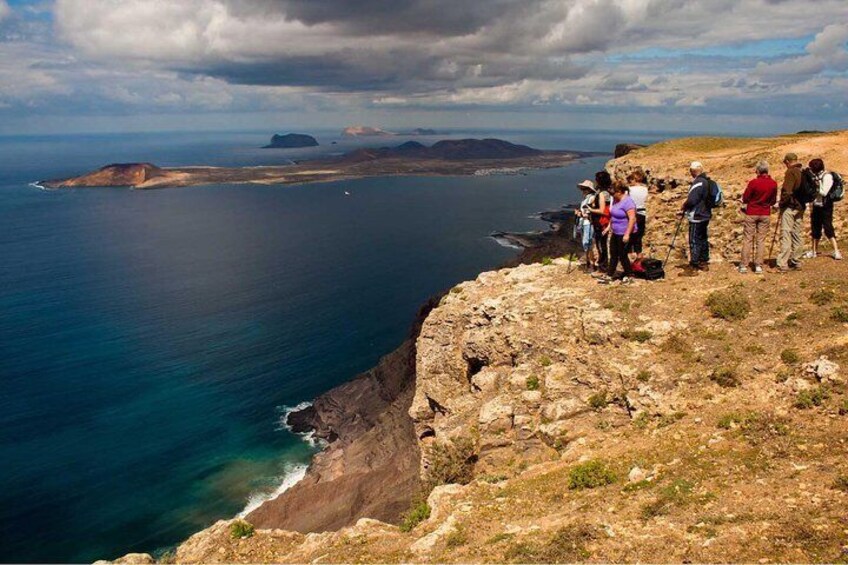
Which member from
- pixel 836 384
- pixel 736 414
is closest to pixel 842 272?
pixel 836 384

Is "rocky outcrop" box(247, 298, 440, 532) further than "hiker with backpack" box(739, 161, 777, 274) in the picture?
Yes

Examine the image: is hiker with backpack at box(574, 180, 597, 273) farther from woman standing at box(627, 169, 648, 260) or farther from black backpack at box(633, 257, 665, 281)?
black backpack at box(633, 257, 665, 281)

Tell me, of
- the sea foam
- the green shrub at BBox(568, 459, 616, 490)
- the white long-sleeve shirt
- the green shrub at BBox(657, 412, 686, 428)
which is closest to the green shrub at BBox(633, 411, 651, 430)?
the green shrub at BBox(657, 412, 686, 428)

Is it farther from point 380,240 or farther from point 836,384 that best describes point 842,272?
point 380,240

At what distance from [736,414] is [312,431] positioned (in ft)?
190

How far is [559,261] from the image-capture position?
2597 centimetres

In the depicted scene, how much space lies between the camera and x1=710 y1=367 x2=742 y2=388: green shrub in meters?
14.1

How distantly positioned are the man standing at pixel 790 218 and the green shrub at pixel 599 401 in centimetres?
875

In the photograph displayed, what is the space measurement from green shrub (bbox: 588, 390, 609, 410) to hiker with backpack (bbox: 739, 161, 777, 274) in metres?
7.95

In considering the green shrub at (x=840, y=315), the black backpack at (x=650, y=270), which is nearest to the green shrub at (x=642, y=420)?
the green shrub at (x=840, y=315)

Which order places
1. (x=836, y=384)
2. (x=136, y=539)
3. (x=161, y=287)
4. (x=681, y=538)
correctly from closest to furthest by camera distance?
(x=681, y=538)
(x=836, y=384)
(x=136, y=539)
(x=161, y=287)

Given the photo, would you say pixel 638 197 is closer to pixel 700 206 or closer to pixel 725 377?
pixel 700 206

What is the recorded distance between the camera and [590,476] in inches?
500

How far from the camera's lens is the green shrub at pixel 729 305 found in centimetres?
1645
